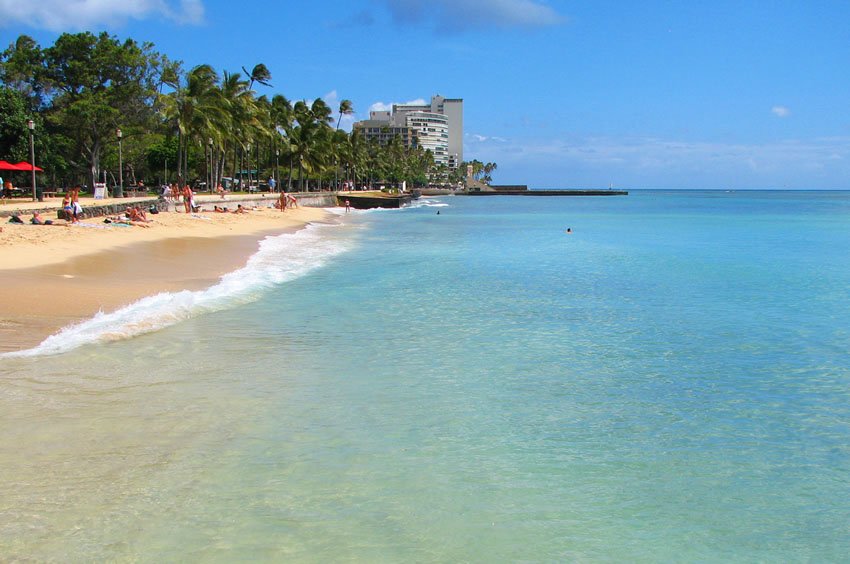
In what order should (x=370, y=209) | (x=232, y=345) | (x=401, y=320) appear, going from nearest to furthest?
(x=232, y=345), (x=401, y=320), (x=370, y=209)

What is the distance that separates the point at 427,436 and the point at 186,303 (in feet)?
22.4

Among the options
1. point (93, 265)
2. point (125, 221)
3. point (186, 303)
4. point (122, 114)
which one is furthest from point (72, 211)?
point (122, 114)

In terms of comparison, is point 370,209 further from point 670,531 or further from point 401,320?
point 670,531

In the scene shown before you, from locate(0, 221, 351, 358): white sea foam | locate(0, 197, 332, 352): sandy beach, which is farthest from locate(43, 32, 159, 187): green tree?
locate(0, 221, 351, 358): white sea foam

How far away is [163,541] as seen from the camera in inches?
159

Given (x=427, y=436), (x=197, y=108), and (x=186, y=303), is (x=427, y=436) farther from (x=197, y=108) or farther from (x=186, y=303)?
(x=197, y=108)

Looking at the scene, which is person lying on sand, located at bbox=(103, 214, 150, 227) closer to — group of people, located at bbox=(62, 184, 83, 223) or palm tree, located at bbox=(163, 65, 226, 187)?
group of people, located at bbox=(62, 184, 83, 223)

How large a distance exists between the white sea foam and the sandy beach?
28cm

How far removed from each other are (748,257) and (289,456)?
23364 millimetres

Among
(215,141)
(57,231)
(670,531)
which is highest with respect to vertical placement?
(215,141)

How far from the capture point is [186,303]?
37.7 feet

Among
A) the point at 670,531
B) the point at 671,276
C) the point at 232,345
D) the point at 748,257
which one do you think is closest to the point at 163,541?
the point at 670,531

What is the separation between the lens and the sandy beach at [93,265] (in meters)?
9.72

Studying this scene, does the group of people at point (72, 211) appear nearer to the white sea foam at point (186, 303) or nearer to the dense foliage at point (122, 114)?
Answer: the white sea foam at point (186, 303)
